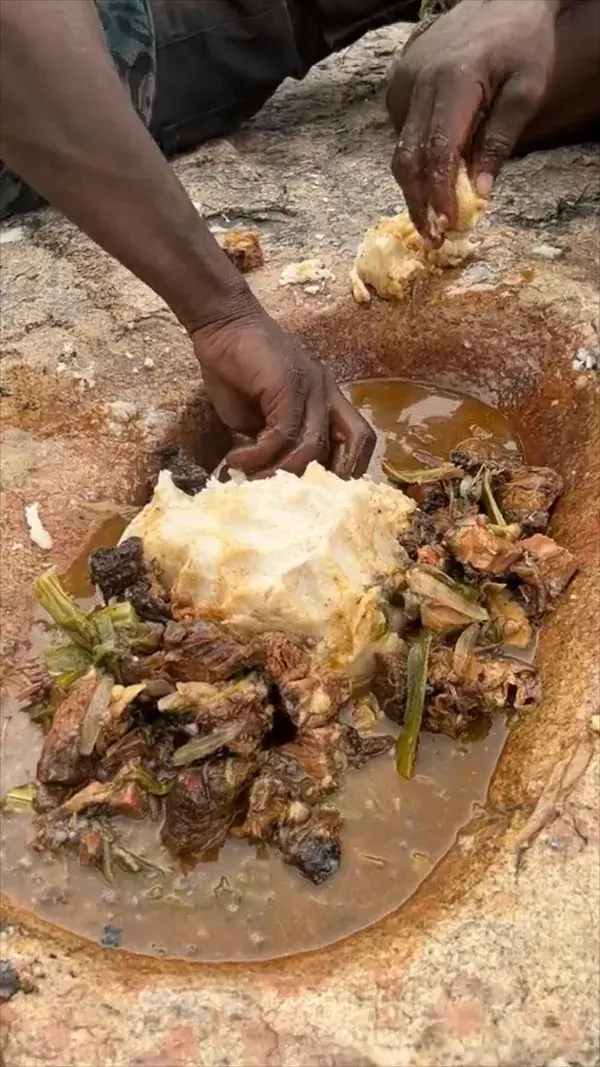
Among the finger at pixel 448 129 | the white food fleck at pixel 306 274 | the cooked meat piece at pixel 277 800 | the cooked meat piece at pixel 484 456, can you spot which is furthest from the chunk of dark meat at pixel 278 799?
the white food fleck at pixel 306 274

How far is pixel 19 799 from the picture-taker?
5.76 ft

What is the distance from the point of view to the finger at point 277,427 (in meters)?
2.10

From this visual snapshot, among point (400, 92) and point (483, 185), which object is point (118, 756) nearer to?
point (483, 185)

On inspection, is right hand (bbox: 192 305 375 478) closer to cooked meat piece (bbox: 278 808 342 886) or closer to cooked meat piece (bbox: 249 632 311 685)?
cooked meat piece (bbox: 249 632 311 685)

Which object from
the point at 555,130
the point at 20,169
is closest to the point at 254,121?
the point at 555,130

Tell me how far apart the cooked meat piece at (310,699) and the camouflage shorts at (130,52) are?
5.81 ft

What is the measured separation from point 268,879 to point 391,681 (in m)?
0.39

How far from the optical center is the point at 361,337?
8.52 feet

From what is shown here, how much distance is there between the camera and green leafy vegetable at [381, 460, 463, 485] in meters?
2.15

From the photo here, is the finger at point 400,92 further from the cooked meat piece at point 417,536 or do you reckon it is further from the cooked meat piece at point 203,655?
the cooked meat piece at point 203,655

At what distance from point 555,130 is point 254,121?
1007 millimetres

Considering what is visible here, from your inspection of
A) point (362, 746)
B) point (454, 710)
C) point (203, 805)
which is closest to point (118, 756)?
point (203, 805)

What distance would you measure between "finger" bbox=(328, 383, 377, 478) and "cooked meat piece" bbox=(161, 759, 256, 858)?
731 millimetres

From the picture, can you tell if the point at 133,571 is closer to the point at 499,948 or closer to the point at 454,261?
the point at 499,948
